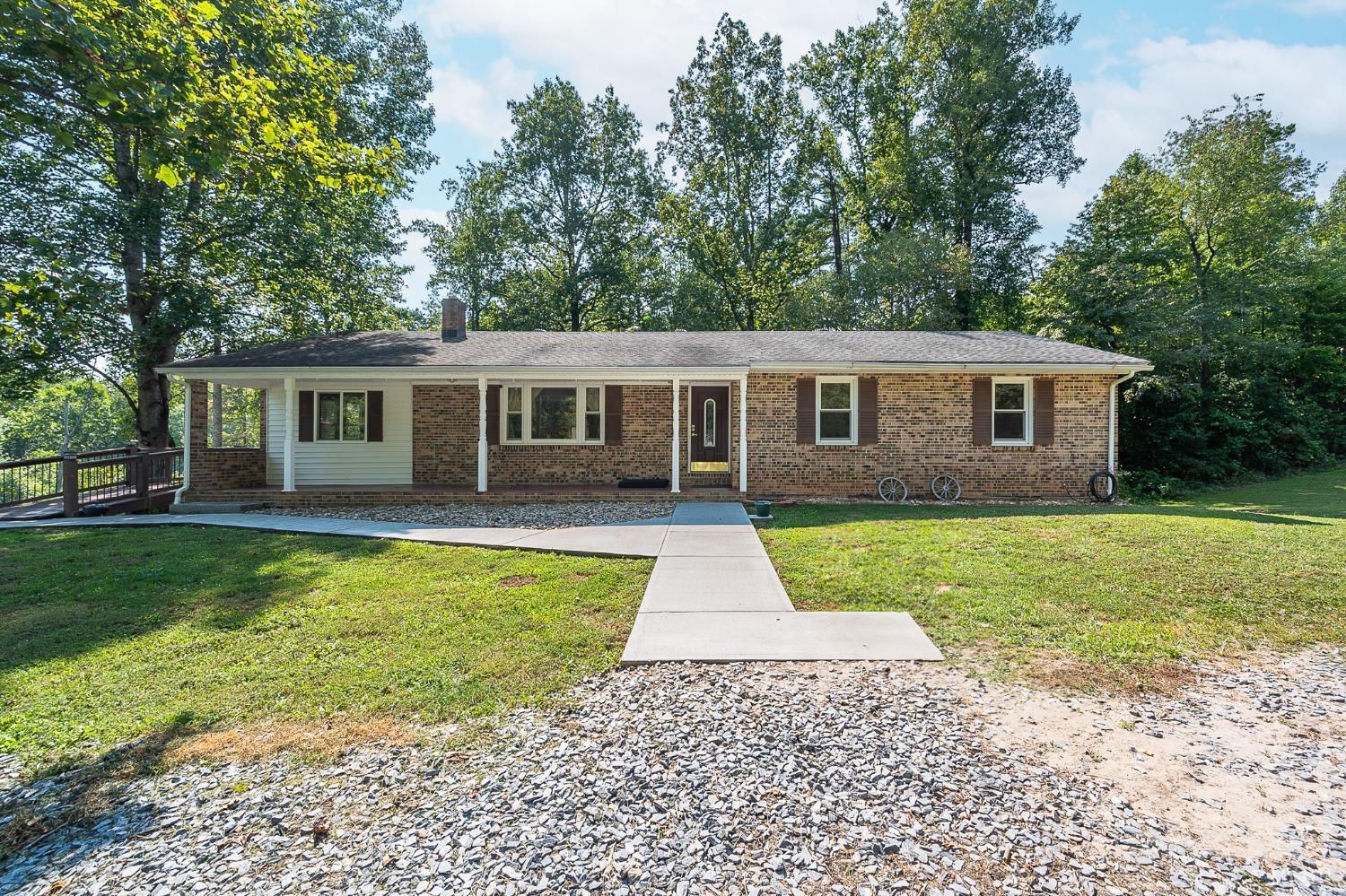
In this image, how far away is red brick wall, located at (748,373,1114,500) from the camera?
12156 mm

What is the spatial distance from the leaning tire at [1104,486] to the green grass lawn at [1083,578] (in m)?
1.87

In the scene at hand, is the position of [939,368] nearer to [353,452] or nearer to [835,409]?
[835,409]

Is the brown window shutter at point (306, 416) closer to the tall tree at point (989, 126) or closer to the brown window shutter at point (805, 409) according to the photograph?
the brown window shutter at point (805, 409)

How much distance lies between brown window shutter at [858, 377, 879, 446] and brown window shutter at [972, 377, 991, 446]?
1.96m

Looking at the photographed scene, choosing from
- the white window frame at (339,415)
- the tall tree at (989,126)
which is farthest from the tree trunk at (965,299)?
the white window frame at (339,415)

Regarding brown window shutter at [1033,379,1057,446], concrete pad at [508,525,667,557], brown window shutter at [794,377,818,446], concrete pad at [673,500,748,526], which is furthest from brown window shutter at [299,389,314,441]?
brown window shutter at [1033,379,1057,446]

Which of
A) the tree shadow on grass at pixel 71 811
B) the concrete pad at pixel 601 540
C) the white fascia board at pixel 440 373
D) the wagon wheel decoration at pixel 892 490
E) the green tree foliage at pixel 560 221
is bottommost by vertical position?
the tree shadow on grass at pixel 71 811

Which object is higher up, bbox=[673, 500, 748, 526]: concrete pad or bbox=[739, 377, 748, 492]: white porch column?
bbox=[739, 377, 748, 492]: white porch column

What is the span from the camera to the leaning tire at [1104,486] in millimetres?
11898

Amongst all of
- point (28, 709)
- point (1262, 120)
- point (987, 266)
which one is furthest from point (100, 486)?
point (1262, 120)

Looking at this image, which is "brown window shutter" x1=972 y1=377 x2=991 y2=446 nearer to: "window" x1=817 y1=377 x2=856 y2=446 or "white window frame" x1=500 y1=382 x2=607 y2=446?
"window" x1=817 y1=377 x2=856 y2=446

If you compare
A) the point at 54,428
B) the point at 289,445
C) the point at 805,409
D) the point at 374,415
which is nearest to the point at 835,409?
the point at 805,409

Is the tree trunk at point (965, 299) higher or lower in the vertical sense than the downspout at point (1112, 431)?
higher

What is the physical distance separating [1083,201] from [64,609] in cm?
2596
